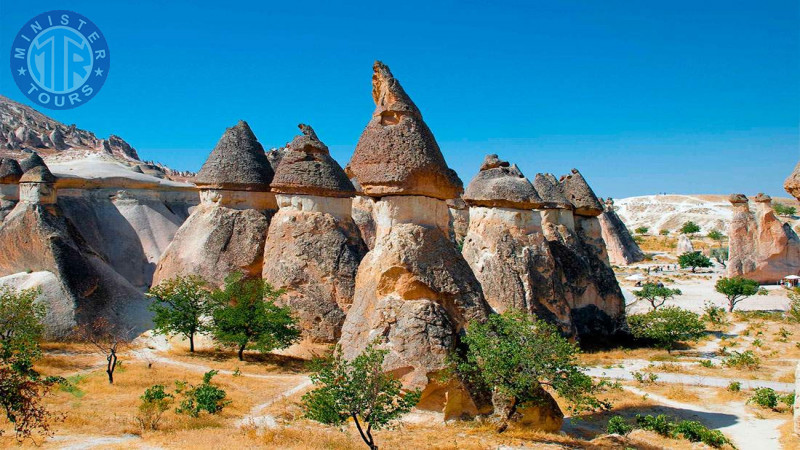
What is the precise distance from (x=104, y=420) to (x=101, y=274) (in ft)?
23.3

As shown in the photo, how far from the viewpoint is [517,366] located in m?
7.50

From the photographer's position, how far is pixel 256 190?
46.7ft

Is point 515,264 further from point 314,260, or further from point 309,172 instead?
point 309,172

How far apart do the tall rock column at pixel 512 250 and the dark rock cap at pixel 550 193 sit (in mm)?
2329

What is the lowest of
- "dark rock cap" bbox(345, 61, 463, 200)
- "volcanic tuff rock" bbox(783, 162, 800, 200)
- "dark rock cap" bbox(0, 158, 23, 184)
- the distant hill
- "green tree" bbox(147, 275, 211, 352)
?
"green tree" bbox(147, 275, 211, 352)

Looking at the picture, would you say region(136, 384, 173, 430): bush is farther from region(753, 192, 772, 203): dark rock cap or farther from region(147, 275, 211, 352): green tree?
region(753, 192, 772, 203): dark rock cap

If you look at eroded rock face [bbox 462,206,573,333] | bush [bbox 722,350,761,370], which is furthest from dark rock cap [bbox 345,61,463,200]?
bush [bbox 722,350,761,370]

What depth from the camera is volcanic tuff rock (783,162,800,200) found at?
6195 mm

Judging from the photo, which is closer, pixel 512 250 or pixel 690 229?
pixel 512 250

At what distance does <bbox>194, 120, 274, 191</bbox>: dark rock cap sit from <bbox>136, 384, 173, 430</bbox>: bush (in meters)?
6.44

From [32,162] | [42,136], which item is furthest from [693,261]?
[42,136]

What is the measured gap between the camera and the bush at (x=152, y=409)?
7.64 meters

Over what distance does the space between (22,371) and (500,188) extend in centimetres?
1016

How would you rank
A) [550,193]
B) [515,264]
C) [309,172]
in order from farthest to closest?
[550,193], [515,264], [309,172]
